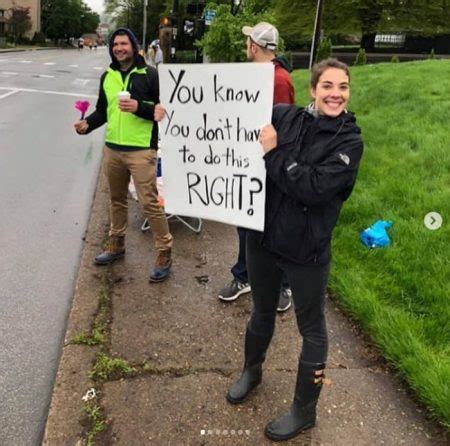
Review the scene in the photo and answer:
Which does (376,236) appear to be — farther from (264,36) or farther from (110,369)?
(110,369)

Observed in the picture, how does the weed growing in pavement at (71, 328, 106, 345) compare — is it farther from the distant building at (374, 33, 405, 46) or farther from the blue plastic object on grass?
the distant building at (374, 33, 405, 46)

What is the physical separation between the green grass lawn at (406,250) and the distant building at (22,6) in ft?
261

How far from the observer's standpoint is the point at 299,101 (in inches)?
458

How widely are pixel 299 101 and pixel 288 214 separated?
9.76 meters

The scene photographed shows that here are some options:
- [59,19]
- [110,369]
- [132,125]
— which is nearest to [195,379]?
[110,369]

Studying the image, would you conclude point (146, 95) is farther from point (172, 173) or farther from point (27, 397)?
point (27, 397)

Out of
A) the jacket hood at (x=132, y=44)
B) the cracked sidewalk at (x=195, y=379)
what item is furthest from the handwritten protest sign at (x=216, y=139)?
the jacket hood at (x=132, y=44)

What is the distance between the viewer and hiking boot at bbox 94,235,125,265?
14.4 ft

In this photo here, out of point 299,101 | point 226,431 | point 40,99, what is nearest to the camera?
point 226,431

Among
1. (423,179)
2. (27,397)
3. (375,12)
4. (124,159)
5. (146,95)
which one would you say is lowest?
(27,397)

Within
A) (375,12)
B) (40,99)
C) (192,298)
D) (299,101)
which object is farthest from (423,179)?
(375,12)

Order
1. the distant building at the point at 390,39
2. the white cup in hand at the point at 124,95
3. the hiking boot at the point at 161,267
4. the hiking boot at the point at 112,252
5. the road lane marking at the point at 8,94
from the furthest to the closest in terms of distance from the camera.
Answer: the distant building at the point at 390,39 → the road lane marking at the point at 8,94 → the hiking boot at the point at 112,252 → the hiking boot at the point at 161,267 → the white cup in hand at the point at 124,95

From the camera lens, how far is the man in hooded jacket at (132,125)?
12.4 feet

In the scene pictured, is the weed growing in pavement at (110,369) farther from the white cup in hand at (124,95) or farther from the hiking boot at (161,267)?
the white cup in hand at (124,95)
